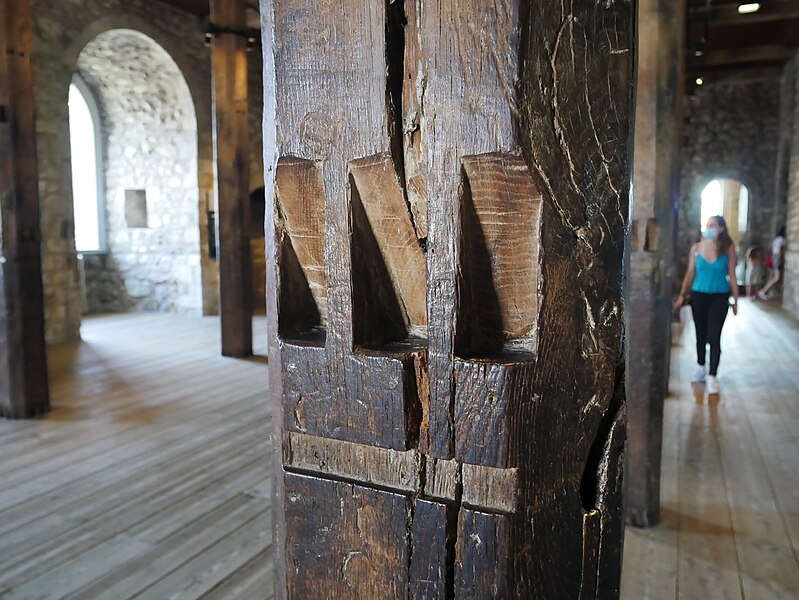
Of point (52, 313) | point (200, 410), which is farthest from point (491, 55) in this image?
point (52, 313)

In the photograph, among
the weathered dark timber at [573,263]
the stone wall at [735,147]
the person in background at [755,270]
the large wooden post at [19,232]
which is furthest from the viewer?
the stone wall at [735,147]

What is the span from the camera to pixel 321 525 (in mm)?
828

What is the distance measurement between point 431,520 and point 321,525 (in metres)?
0.16

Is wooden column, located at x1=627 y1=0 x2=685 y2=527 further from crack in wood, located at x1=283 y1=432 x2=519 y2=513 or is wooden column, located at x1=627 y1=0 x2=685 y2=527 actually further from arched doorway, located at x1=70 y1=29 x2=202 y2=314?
arched doorway, located at x1=70 y1=29 x2=202 y2=314

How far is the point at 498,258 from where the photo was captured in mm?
725

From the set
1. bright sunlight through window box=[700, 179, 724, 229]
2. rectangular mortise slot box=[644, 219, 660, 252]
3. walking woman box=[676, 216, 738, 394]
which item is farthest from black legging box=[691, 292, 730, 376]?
bright sunlight through window box=[700, 179, 724, 229]

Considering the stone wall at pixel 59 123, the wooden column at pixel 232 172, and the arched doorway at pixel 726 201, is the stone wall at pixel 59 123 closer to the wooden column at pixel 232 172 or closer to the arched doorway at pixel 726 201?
the wooden column at pixel 232 172

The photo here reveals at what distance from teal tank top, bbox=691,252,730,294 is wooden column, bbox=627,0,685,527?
204 cm

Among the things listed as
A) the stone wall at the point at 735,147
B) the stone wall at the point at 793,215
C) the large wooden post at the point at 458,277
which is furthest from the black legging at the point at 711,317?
the stone wall at the point at 735,147

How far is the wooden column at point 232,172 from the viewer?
18.2 ft

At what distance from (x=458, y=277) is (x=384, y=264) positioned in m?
0.12

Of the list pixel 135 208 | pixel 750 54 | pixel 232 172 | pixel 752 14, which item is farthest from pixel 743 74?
pixel 135 208

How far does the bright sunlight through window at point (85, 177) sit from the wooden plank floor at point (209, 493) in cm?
428

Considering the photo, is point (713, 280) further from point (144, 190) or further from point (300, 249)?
point (144, 190)
